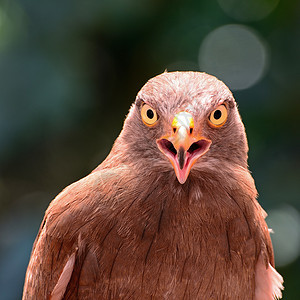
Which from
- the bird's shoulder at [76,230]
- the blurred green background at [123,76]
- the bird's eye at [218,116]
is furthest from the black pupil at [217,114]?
the blurred green background at [123,76]

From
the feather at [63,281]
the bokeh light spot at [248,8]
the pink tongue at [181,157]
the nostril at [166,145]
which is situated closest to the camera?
the pink tongue at [181,157]

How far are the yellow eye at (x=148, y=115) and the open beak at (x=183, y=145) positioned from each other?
67 mm

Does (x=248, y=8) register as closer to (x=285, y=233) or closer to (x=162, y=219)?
(x=285, y=233)

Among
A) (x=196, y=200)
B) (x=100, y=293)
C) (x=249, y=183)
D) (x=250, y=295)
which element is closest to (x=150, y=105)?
(x=196, y=200)

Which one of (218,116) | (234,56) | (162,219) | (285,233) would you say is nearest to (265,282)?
(162,219)

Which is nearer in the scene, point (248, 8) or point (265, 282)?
point (265, 282)

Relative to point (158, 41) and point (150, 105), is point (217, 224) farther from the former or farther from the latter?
point (158, 41)

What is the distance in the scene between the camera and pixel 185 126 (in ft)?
4.42

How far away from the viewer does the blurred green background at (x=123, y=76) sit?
3.65m

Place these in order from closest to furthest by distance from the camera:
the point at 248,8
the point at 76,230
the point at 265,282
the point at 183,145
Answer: the point at 183,145 → the point at 76,230 → the point at 265,282 → the point at 248,8

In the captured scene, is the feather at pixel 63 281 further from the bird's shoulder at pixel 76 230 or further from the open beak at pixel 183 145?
the open beak at pixel 183 145

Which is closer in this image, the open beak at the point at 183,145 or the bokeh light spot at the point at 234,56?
the open beak at the point at 183,145

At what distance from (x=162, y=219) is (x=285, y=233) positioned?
239cm

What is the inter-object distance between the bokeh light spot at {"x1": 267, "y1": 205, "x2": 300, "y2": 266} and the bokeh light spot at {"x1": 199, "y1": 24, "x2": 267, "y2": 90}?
3.15 feet
